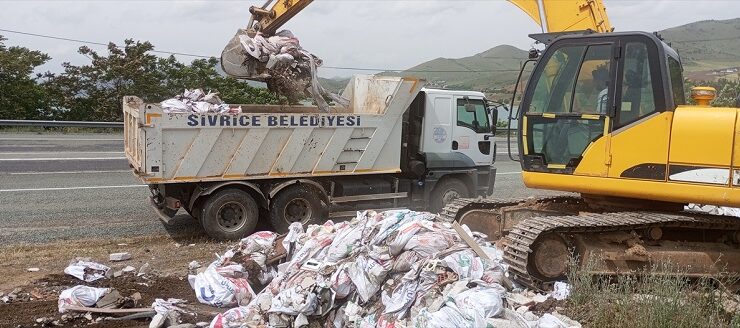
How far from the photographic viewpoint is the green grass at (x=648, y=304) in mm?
4711

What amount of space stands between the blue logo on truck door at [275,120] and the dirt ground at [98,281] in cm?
168

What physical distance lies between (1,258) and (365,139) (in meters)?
5.17

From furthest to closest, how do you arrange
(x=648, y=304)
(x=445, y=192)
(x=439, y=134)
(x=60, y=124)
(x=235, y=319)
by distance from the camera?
(x=60, y=124)
(x=445, y=192)
(x=439, y=134)
(x=235, y=319)
(x=648, y=304)

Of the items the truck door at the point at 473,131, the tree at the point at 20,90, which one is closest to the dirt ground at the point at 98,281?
the truck door at the point at 473,131

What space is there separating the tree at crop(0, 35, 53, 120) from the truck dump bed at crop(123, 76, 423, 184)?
1515 cm

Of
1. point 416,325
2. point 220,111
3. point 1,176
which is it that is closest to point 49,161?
point 1,176

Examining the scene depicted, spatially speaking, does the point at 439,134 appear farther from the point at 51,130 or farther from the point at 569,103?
the point at 51,130

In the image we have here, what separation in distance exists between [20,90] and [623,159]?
2212 centimetres

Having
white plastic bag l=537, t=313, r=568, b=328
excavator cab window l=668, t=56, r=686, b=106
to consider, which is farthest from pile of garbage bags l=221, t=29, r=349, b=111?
white plastic bag l=537, t=313, r=568, b=328

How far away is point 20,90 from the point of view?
75.7ft

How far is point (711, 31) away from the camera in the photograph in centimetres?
13600

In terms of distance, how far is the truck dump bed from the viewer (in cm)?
911

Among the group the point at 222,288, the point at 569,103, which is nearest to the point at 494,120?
the point at 569,103

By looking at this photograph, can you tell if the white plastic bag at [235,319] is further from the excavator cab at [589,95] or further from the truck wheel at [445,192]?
the truck wheel at [445,192]
